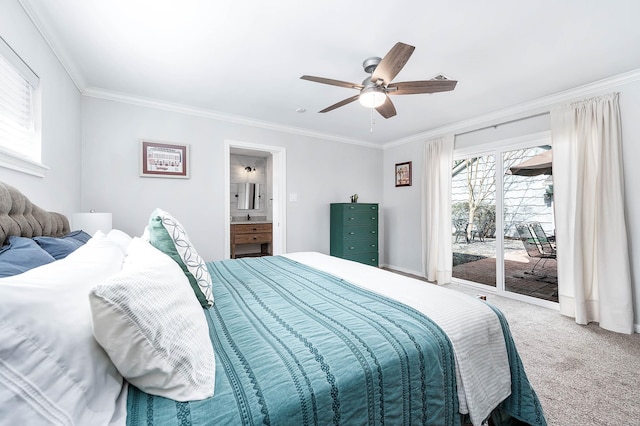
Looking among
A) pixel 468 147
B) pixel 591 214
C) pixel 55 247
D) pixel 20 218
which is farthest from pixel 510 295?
pixel 20 218

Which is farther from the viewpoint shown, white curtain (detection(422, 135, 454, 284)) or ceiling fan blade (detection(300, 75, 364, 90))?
white curtain (detection(422, 135, 454, 284))

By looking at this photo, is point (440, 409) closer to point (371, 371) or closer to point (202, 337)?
point (371, 371)

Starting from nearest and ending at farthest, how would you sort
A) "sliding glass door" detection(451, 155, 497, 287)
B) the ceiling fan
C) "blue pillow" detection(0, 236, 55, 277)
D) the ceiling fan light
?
"blue pillow" detection(0, 236, 55, 277) → the ceiling fan → the ceiling fan light → "sliding glass door" detection(451, 155, 497, 287)

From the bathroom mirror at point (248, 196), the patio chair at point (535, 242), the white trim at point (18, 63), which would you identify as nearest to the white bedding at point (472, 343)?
the white trim at point (18, 63)

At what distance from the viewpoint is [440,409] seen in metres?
0.99

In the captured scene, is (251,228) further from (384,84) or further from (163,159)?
(384,84)

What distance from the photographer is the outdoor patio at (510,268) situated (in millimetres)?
3281

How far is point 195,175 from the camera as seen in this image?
345 cm

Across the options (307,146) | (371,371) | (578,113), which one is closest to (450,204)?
(578,113)

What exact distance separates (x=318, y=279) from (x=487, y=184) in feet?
10.6

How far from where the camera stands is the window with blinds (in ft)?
5.18

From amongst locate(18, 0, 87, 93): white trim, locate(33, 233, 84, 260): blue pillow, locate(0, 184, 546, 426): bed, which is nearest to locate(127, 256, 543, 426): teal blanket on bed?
locate(0, 184, 546, 426): bed

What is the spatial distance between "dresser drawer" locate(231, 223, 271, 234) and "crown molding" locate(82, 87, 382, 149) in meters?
1.84

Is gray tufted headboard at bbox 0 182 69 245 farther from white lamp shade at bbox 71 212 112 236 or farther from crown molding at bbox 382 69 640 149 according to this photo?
crown molding at bbox 382 69 640 149
